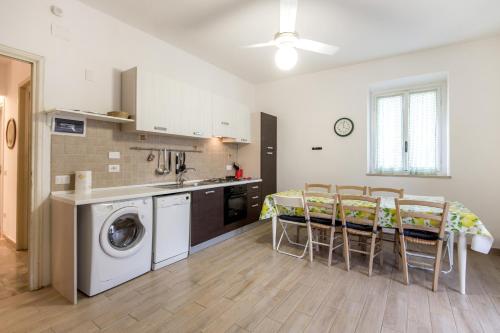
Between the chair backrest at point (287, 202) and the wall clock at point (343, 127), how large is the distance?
1.90m

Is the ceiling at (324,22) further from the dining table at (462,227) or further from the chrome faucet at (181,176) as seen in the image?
the dining table at (462,227)

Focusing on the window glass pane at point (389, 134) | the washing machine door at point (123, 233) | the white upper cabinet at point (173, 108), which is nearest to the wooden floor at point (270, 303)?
the washing machine door at point (123, 233)

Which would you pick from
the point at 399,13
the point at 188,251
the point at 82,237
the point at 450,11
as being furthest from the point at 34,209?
the point at 450,11

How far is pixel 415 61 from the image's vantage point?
3.70m

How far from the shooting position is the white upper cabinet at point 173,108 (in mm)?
2787

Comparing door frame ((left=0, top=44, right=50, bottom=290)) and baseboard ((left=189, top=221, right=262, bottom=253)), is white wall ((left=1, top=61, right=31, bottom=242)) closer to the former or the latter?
door frame ((left=0, top=44, right=50, bottom=290))

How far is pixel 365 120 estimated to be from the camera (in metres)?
4.11

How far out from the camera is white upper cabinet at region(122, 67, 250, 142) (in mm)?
2787

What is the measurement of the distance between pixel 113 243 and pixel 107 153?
1.05 metres

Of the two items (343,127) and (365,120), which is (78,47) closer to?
(343,127)

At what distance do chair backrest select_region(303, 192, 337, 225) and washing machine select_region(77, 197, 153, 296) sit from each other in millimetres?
1765

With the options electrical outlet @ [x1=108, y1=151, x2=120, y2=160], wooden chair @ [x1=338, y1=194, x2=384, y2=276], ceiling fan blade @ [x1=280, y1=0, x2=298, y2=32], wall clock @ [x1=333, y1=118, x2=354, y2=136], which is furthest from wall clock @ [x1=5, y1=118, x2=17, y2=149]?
wall clock @ [x1=333, y1=118, x2=354, y2=136]

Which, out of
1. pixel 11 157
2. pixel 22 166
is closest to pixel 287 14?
pixel 22 166

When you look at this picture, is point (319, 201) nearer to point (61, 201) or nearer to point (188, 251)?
point (188, 251)
